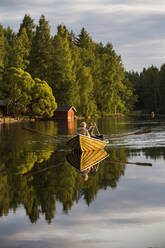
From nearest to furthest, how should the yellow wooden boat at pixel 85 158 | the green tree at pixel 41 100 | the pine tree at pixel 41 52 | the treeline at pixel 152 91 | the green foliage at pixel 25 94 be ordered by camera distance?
the yellow wooden boat at pixel 85 158, the green foliage at pixel 25 94, the green tree at pixel 41 100, the pine tree at pixel 41 52, the treeline at pixel 152 91

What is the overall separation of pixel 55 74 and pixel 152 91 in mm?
76152

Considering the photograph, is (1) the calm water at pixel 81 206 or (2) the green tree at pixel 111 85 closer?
→ (1) the calm water at pixel 81 206

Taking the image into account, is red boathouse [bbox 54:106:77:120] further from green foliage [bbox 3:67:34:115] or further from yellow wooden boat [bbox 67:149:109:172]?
yellow wooden boat [bbox 67:149:109:172]

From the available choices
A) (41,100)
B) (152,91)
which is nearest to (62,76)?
(41,100)

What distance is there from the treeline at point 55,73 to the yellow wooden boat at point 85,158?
2185 inches

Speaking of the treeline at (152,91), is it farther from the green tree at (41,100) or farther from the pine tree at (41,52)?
the green tree at (41,100)

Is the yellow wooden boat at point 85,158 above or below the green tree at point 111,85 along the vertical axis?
below

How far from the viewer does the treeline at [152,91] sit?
162m

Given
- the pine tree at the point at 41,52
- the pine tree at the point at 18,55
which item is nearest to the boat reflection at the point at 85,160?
the pine tree at the point at 18,55

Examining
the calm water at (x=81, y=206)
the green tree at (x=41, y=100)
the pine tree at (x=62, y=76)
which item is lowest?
the calm water at (x=81, y=206)

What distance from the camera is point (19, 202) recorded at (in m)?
11.8

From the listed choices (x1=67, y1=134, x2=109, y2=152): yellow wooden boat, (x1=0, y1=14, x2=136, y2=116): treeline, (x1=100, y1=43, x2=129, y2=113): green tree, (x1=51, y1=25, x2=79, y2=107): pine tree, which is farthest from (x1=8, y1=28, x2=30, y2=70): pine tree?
(x1=67, y1=134, x2=109, y2=152): yellow wooden boat

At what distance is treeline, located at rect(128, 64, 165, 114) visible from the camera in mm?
162500

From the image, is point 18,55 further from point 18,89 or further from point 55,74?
point 18,89
